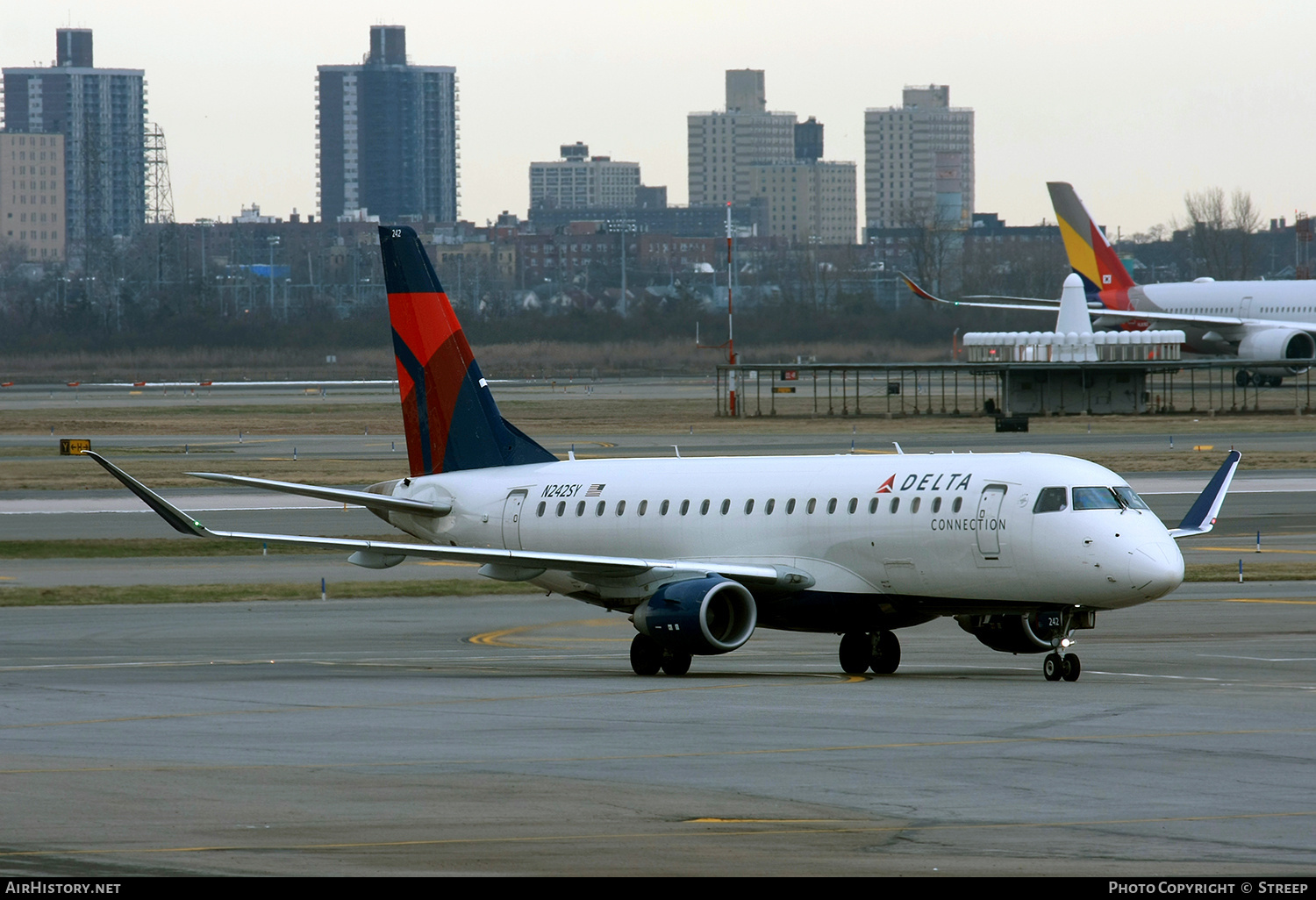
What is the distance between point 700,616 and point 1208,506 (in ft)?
29.8

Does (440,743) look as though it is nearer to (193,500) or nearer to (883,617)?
(883,617)

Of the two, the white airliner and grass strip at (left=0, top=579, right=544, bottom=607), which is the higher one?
the white airliner

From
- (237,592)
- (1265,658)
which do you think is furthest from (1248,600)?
(237,592)

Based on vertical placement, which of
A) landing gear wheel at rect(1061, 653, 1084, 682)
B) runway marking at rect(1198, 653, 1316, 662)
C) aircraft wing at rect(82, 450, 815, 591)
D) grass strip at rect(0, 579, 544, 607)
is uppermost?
aircraft wing at rect(82, 450, 815, 591)

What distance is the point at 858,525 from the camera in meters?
28.0

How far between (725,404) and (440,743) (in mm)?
92551

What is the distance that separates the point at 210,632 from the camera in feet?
115

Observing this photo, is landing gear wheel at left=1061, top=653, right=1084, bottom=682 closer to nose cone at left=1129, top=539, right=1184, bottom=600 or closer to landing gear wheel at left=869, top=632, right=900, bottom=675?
nose cone at left=1129, top=539, right=1184, bottom=600

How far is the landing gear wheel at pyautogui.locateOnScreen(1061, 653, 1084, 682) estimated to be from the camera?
2652 cm

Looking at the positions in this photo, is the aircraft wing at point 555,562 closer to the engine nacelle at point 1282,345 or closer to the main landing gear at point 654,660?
the main landing gear at point 654,660

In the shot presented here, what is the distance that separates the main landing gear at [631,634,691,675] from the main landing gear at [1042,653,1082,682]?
561cm

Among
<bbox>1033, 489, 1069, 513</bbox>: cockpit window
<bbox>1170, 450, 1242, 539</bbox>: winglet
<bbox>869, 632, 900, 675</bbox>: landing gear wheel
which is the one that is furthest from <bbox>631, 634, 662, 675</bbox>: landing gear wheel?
<bbox>1170, 450, 1242, 539</bbox>: winglet

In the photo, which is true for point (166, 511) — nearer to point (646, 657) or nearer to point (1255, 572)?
point (646, 657)
